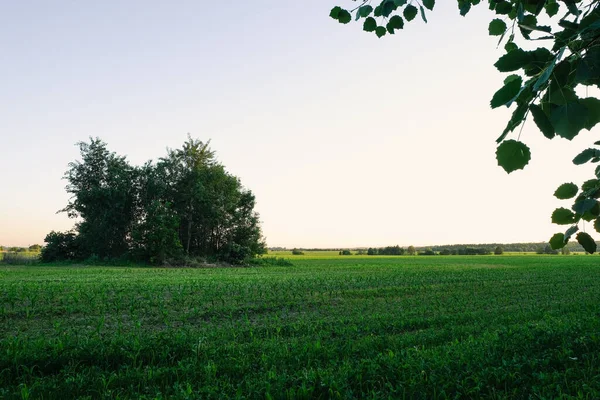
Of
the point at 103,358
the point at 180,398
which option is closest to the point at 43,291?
the point at 103,358

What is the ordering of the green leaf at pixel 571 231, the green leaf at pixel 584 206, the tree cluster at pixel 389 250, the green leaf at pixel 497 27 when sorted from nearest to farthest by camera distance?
the green leaf at pixel 584 206 → the green leaf at pixel 571 231 → the green leaf at pixel 497 27 → the tree cluster at pixel 389 250

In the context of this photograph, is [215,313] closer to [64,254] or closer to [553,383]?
Result: [553,383]

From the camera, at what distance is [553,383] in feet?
15.1

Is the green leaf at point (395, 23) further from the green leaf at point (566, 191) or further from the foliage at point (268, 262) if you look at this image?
the foliage at point (268, 262)

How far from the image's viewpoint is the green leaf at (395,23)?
2611 millimetres

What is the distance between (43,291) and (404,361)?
11.5m

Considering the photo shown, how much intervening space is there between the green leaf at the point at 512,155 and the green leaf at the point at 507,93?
0.15 meters

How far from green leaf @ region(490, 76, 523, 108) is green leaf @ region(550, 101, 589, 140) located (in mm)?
122

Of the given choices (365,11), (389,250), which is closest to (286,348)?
(365,11)

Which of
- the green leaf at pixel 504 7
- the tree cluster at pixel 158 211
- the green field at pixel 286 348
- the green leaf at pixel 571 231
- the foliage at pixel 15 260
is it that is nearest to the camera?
the green leaf at pixel 571 231

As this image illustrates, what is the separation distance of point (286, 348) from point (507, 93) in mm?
6008

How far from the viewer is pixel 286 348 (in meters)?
6.38

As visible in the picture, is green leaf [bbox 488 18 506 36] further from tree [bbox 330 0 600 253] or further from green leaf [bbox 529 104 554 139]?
green leaf [bbox 529 104 554 139]

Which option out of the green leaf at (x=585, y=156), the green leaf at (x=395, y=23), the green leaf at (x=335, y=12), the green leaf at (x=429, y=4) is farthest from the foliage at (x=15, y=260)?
the green leaf at (x=585, y=156)
